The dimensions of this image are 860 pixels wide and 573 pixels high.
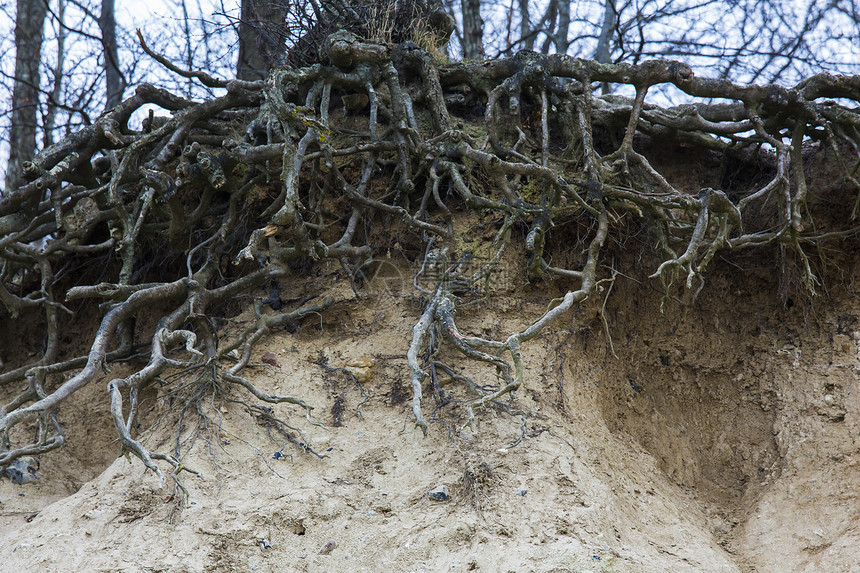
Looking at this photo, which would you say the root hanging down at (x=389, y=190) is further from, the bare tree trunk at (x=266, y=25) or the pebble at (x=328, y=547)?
the pebble at (x=328, y=547)

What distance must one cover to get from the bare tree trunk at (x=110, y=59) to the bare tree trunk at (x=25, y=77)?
0.66 meters

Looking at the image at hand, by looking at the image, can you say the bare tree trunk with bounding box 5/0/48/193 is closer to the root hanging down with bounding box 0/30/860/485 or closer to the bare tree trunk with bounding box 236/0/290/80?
the bare tree trunk with bounding box 236/0/290/80

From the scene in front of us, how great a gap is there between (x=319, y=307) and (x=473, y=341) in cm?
120

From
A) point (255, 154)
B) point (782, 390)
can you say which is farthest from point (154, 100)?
point (782, 390)

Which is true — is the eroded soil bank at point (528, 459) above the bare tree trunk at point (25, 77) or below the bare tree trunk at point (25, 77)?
below

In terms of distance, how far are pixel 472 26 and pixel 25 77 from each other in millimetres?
5034

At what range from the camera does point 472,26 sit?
8328 millimetres

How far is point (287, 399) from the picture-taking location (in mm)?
3605

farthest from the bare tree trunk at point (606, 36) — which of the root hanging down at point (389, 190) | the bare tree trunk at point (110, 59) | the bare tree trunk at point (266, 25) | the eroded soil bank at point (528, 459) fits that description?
the bare tree trunk at point (110, 59)

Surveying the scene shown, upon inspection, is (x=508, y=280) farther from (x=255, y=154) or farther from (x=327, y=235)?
(x=255, y=154)

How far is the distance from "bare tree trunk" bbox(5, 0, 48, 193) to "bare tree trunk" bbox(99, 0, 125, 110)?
2.17ft

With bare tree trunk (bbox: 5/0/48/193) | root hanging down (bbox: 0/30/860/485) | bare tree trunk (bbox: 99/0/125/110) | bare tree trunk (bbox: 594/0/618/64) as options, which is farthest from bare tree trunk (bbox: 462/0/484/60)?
bare tree trunk (bbox: 5/0/48/193)

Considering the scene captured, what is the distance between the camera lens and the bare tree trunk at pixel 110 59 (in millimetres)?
7766

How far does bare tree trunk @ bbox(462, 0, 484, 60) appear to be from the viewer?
8.18 metres
